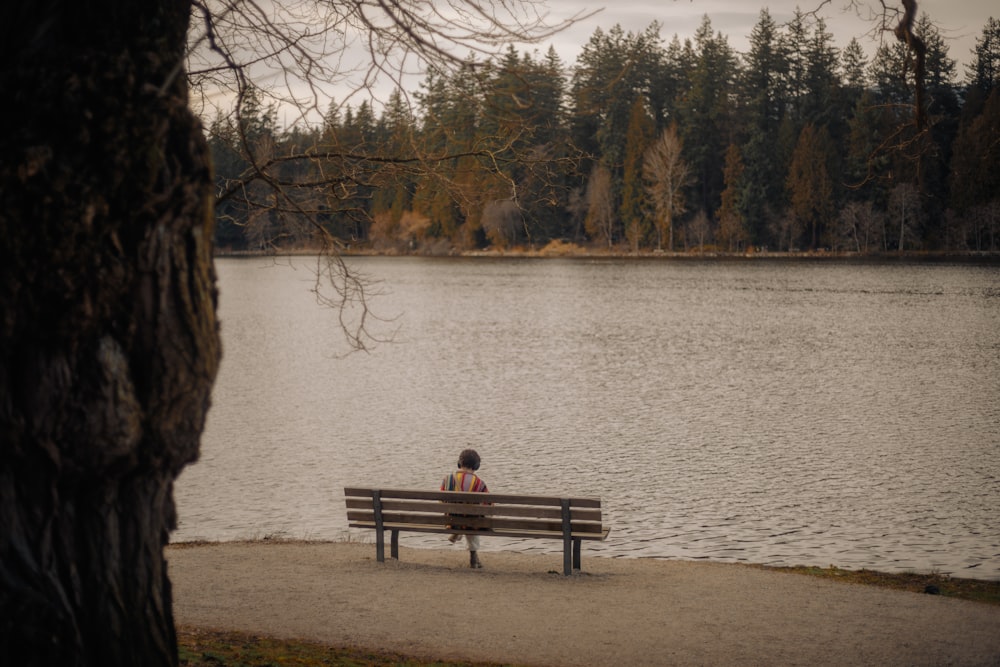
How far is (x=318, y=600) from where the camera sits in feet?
29.5

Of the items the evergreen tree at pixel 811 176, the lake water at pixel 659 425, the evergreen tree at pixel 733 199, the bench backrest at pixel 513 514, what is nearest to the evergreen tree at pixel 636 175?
the evergreen tree at pixel 733 199

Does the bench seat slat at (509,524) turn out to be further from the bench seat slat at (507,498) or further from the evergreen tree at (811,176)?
the evergreen tree at (811,176)

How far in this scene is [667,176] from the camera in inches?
3925

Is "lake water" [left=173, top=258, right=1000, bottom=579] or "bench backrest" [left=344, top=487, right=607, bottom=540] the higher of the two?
"bench backrest" [left=344, top=487, right=607, bottom=540]

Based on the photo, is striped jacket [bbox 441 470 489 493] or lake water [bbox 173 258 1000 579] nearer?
striped jacket [bbox 441 470 489 493]

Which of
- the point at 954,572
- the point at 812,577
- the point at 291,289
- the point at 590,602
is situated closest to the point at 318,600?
the point at 590,602

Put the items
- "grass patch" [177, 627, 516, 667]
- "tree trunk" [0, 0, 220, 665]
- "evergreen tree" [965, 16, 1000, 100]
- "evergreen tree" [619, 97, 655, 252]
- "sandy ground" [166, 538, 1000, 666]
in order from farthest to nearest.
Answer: "evergreen tree" [619, 97, 655, 252]
"evergreen tree" [965, 16, 1000, 100]
"sandy ground" [166, 538, 1000, 666]
"grass patch" [177, 627, 516, 667]
"tree trunk" [0, 0, 220, 665]

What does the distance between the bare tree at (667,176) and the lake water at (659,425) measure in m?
48.5

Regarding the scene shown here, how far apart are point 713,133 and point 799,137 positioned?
960 cm

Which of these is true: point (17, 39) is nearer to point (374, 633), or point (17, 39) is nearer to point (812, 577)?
point (374, 633)

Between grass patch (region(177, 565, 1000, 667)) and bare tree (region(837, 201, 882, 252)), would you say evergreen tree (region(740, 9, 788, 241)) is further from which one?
grass patch (region(177, 565, 1000, 667))

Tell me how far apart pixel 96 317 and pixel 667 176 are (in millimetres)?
98586

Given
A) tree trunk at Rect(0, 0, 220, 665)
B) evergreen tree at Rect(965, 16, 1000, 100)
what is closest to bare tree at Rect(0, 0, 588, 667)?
tree trunk at Rect(0, 0, 220, 665)

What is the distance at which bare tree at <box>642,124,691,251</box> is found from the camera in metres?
99.4
